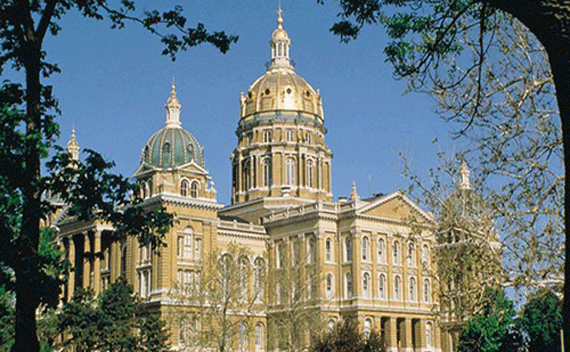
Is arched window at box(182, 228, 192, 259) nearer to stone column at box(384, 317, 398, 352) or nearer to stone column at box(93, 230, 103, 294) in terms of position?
stone column at box(93, 230, 103, 294)

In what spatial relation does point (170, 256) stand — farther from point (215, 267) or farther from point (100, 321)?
point (100, 321)

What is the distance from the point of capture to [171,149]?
249 feet

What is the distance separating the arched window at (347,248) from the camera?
250ft

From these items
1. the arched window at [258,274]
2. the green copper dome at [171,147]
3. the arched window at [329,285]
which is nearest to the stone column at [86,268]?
the green copper dome at [171,147]

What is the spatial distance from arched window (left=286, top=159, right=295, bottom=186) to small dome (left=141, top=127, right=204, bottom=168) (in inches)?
550

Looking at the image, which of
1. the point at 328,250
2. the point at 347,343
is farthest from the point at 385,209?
the point at 347,343

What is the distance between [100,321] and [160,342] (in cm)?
421

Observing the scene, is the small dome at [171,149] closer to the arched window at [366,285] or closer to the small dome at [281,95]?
the small dome at [281,95]

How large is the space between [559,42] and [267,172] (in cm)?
8258

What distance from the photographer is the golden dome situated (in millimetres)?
91125

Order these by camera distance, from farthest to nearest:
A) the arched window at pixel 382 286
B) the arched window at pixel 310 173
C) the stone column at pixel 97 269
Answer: the arched window at pixel 310 173, the arched window at pixel 382 286, the stone column at pixel 97 269

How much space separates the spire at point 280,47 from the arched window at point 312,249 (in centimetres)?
2587

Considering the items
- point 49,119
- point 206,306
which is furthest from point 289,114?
point 49,119

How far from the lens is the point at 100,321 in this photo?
5794 centimetres
